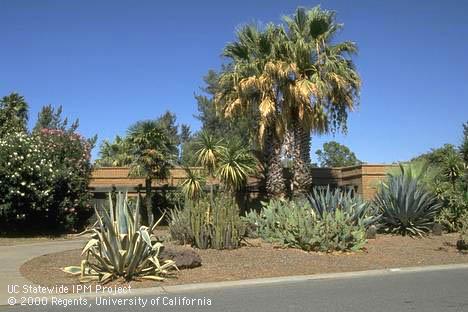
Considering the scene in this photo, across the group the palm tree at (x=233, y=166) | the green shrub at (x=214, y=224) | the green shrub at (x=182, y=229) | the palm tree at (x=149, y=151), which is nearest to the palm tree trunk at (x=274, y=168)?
the palm tree at (x=233, y=166)

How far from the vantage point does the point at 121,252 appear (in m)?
10.9

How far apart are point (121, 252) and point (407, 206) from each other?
449 inches

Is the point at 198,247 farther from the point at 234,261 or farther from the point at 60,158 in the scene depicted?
Result: the point at 60,158

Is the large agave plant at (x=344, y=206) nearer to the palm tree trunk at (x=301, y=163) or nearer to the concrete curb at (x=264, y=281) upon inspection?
the concrete curb at (x=264, y=281)

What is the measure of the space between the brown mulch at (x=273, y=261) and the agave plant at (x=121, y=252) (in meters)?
0.28

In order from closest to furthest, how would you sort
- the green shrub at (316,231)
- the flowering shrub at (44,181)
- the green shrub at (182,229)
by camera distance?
the green shrub at (316,231)
the green shrub at (182,229)
the flowering shrub at (44,181)

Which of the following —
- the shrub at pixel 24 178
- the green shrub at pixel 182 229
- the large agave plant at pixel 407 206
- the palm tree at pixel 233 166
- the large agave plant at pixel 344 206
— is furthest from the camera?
the palm tree at pixel 233 166

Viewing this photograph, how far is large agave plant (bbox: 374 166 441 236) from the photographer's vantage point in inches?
754

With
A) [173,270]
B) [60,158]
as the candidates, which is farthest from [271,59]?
[173,270]

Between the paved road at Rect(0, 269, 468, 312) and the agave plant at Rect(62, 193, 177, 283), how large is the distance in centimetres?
137

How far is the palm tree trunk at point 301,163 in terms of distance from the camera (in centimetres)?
2322

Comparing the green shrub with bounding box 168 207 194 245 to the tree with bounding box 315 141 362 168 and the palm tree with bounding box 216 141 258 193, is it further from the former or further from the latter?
the tree with bounding box 315 141 362 168

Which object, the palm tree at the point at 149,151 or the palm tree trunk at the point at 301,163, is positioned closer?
the palm tree trunk at the point at 301,163

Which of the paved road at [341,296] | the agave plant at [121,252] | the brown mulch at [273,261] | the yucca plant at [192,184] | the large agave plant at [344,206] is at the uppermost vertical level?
the yucca plant at [192,184]
